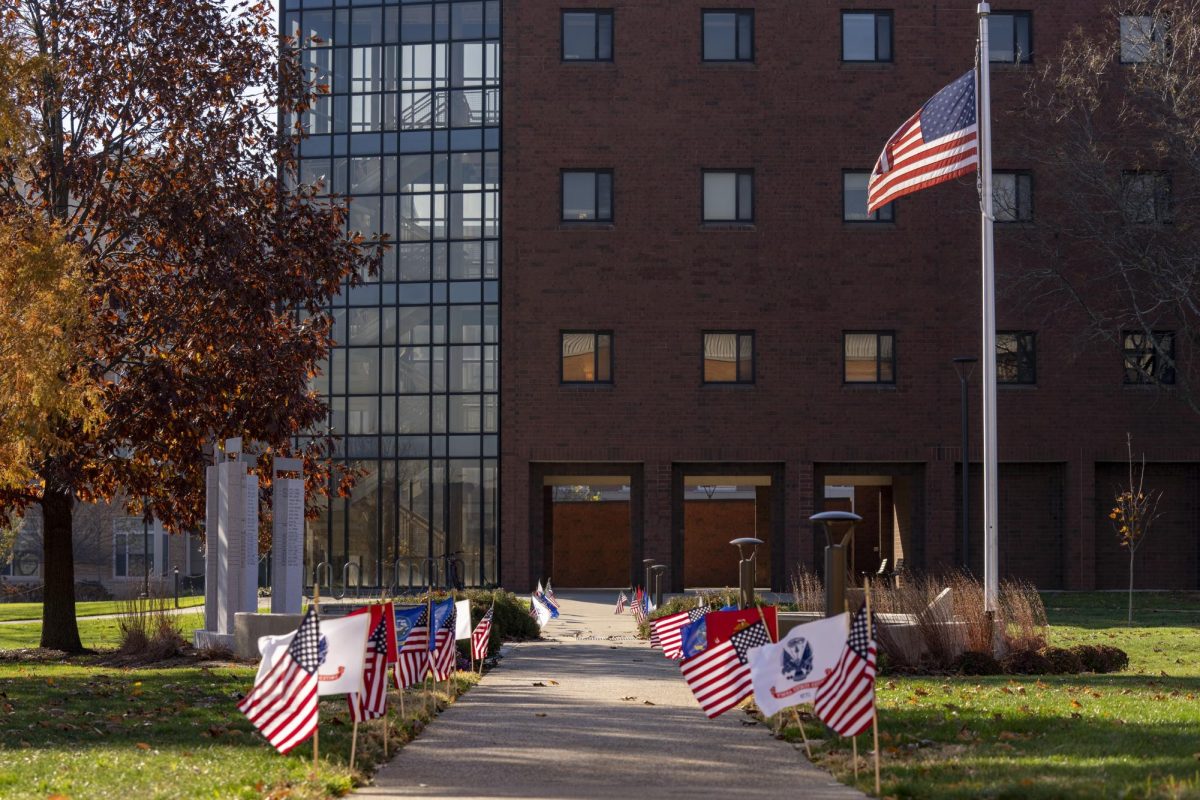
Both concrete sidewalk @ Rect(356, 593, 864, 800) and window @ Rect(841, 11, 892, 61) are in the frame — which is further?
window @ Rect(841, 11, 892, 61)

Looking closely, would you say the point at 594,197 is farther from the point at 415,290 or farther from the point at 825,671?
the point at 825,671

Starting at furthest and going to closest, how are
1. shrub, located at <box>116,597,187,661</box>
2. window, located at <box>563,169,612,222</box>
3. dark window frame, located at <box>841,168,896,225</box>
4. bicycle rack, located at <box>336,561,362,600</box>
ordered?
bicycle rack, located at <box>336,561,362,600</box> → window, located at <box>563,169,612,222</box> → dark window frame, located at <box>841,168,896,225</box> → shrub, located at <box>116,597,187,661</box>

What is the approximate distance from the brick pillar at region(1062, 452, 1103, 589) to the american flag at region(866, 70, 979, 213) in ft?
70.1

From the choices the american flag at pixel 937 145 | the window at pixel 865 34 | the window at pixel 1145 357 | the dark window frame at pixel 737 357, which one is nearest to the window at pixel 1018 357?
the window at pixel 1145 357

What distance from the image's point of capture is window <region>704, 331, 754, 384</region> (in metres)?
42.6

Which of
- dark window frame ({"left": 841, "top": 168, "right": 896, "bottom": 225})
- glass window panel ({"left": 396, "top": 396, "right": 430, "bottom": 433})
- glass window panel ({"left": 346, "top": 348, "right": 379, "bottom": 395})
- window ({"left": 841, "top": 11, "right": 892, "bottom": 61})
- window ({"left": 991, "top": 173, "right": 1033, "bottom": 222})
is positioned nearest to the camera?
dark window frame ({"left": 841, "top": 168, "right": 896, "bottom": 225})

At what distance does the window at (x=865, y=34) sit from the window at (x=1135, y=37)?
6.20 m

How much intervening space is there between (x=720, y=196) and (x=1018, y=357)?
9131mm

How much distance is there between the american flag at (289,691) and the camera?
10289 millimetres

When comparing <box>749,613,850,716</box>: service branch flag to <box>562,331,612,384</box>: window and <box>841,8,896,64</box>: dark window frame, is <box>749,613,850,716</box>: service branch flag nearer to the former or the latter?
<box>562,331,612,384</box>: window

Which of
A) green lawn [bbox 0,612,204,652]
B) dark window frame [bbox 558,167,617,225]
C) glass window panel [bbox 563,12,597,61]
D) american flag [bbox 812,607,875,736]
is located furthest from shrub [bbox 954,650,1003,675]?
glass window panel [bbox 563,12,597,61]

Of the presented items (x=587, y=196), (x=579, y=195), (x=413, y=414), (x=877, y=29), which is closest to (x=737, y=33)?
(x=877, y=29)

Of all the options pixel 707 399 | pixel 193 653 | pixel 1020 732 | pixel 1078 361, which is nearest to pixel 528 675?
pixel 193 653

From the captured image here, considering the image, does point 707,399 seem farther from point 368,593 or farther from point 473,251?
point 368,593
